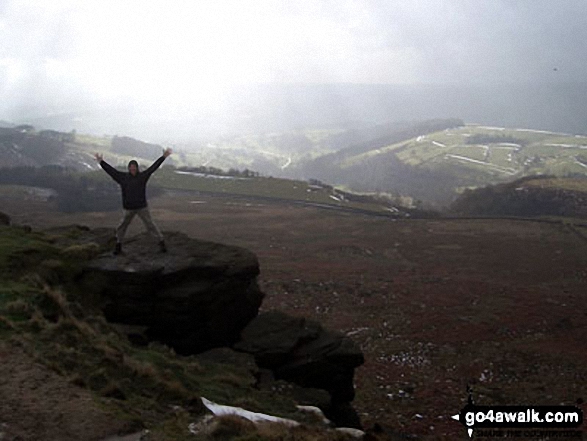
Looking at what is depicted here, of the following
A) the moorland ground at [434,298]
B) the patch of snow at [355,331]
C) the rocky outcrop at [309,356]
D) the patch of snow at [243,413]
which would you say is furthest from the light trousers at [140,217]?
the patch of snow at [355,331]

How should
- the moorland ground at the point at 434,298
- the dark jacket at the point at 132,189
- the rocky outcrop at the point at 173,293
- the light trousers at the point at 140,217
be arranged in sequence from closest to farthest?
the rocky outcrop at the point at 173,293, the dark jacket at the point at 132,189, the light trousers at the point at 140,217, the moorland ground at the point at 434,298

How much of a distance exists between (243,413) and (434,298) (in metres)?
31.0

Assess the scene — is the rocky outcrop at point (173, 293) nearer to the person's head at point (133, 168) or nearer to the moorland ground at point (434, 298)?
the moorland ground at point (434, 298)

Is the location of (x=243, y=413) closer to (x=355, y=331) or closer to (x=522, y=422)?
(x=522, y=422)

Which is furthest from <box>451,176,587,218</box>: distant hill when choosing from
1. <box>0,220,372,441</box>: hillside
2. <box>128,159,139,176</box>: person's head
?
<box>128,159,139,176</box>: person's head

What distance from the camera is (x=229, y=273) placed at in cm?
1798

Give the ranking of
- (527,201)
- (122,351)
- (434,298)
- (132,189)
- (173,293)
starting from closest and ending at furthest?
1. (122,351)
2. (173,293)
3. (132,189)
4. (434,298)
5. (527,201)

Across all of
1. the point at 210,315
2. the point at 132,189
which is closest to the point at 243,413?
the point at 210,315

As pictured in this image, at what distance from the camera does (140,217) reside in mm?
17094

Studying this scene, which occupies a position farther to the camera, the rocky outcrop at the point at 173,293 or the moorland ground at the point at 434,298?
the moorland ground at the point at 434,298

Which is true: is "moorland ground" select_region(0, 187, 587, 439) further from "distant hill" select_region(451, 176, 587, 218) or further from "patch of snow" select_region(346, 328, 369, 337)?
"distant hill" select_region(451, 176, 587, 218)

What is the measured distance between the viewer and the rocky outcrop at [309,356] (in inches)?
663

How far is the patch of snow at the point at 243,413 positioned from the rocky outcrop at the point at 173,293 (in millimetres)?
5300

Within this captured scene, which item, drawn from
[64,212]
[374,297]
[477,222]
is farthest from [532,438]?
[64,212]
